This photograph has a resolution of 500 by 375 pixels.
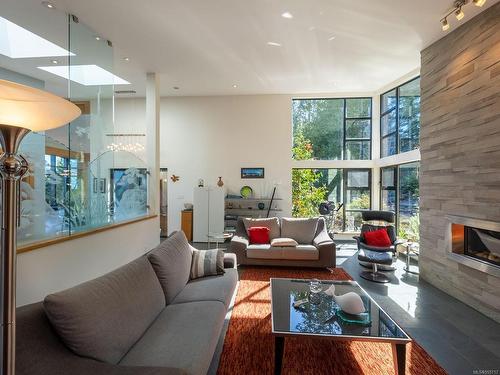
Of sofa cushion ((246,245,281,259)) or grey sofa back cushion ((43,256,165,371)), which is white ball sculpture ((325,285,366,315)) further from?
sofa cushion ((246,245,281,259))

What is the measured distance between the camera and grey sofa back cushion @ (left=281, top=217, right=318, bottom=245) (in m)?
4.72

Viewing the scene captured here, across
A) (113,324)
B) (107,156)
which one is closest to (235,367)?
(113,324)

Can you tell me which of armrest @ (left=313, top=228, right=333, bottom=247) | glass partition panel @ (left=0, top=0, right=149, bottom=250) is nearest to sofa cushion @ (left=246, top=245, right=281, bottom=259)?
armrest @ (left=313, top=228, right=333, bottom=247)

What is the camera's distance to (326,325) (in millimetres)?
2010

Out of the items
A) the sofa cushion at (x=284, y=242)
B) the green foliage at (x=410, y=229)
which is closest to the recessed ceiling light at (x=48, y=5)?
the sofa cushion at (x=284, y=242)

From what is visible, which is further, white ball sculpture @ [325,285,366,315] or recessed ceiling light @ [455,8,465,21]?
recessed ceiling light @ [455,8,465,21]

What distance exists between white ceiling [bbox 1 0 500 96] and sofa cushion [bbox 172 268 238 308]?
3213 millimetres

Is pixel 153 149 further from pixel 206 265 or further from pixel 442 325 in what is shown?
pixel 442 325

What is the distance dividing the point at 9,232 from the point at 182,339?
4.06 feet

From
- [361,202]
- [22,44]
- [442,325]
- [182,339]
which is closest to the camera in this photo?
[182,339]

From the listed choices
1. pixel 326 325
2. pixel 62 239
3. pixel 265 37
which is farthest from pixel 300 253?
pixel 265 37

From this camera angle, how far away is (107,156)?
3.88 metres

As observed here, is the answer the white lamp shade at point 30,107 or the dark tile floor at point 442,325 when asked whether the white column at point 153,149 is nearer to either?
the dark tile floor at point 442,325

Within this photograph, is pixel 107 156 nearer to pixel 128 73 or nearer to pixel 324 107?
pixel 128 73
